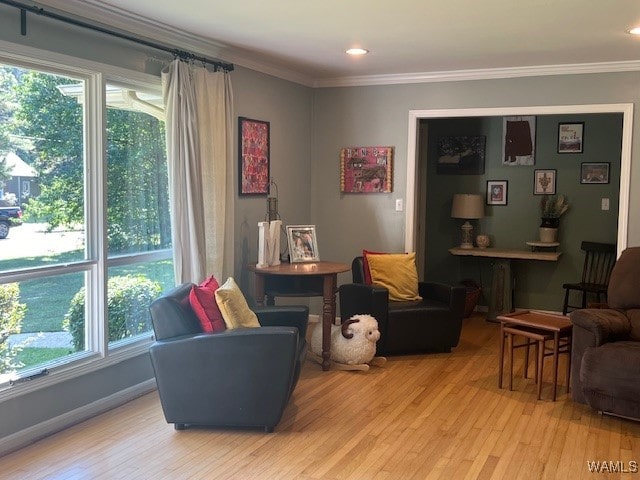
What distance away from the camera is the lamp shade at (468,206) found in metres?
6.82

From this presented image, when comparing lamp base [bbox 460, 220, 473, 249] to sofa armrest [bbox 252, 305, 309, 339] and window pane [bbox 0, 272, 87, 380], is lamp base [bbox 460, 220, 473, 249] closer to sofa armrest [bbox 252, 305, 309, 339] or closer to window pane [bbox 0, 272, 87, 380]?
sofa armrest [bbox 252, 305, 309, 339]

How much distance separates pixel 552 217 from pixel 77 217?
4.75 m

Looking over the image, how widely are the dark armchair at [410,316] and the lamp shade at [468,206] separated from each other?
65.7 inches

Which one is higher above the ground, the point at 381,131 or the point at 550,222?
the point at 381,131

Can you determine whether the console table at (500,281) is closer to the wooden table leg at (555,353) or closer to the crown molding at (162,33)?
the wooden table leg at (555,353)

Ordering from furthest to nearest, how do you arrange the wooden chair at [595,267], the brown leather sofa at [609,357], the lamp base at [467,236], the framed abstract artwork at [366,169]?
the lamp base at [467,236]
the wooden chair at [595,267]
the framed abstract artwork at [366,169]
the brown leather sofa at [609,357]

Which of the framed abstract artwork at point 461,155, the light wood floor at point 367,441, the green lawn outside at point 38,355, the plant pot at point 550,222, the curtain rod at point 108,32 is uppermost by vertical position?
the curtain rod at point 108,32

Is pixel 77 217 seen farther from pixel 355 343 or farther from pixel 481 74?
pixel 481 74

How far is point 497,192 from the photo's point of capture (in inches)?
275

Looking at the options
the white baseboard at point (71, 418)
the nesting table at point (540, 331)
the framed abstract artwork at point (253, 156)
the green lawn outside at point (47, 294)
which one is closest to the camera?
the white baseboard at point (71, 418)

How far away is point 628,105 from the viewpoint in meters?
5.15

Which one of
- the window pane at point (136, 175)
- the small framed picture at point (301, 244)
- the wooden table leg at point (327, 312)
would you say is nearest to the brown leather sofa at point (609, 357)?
the wooden table leg at point (327, 312)
